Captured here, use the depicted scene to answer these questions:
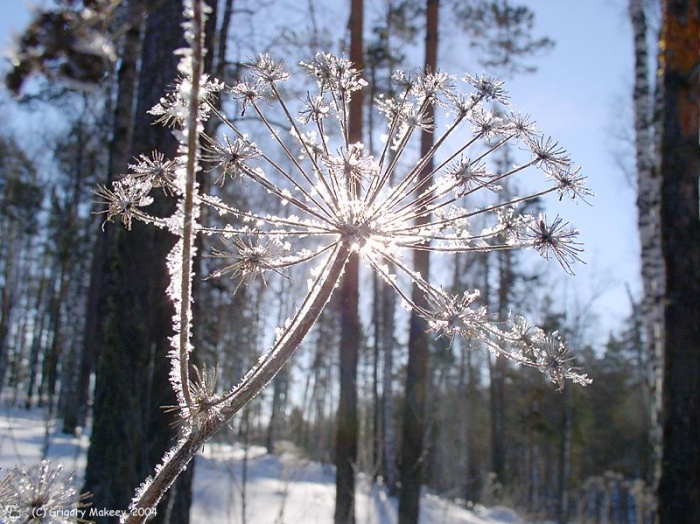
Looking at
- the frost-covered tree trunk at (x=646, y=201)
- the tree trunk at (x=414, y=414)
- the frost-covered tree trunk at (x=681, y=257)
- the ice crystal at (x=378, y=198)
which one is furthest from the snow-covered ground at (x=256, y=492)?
the ice crystal at (x=378, y=198)

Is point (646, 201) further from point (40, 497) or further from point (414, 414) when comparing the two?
point (40, 497)

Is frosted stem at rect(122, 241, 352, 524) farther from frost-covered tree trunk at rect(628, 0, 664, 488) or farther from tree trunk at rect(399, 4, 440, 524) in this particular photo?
frost-covered tree trunk at rect(628, 0, 664, 488)

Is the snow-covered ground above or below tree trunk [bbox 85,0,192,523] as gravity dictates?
below

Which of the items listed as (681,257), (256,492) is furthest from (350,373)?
(681,257)

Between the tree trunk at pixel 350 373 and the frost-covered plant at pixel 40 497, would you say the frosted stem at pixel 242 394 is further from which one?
the tree trunk at pixel 350 373

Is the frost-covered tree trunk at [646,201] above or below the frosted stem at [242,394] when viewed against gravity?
above

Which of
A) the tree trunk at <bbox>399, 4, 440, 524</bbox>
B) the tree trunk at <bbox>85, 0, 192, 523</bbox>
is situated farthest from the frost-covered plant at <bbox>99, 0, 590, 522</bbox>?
the tree trunk at <bbox>399, 4, 440, 524</bbox>

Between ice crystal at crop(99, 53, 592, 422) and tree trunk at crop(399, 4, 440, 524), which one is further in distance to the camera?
tree trunk at crop(399, 4, 440, 524)
